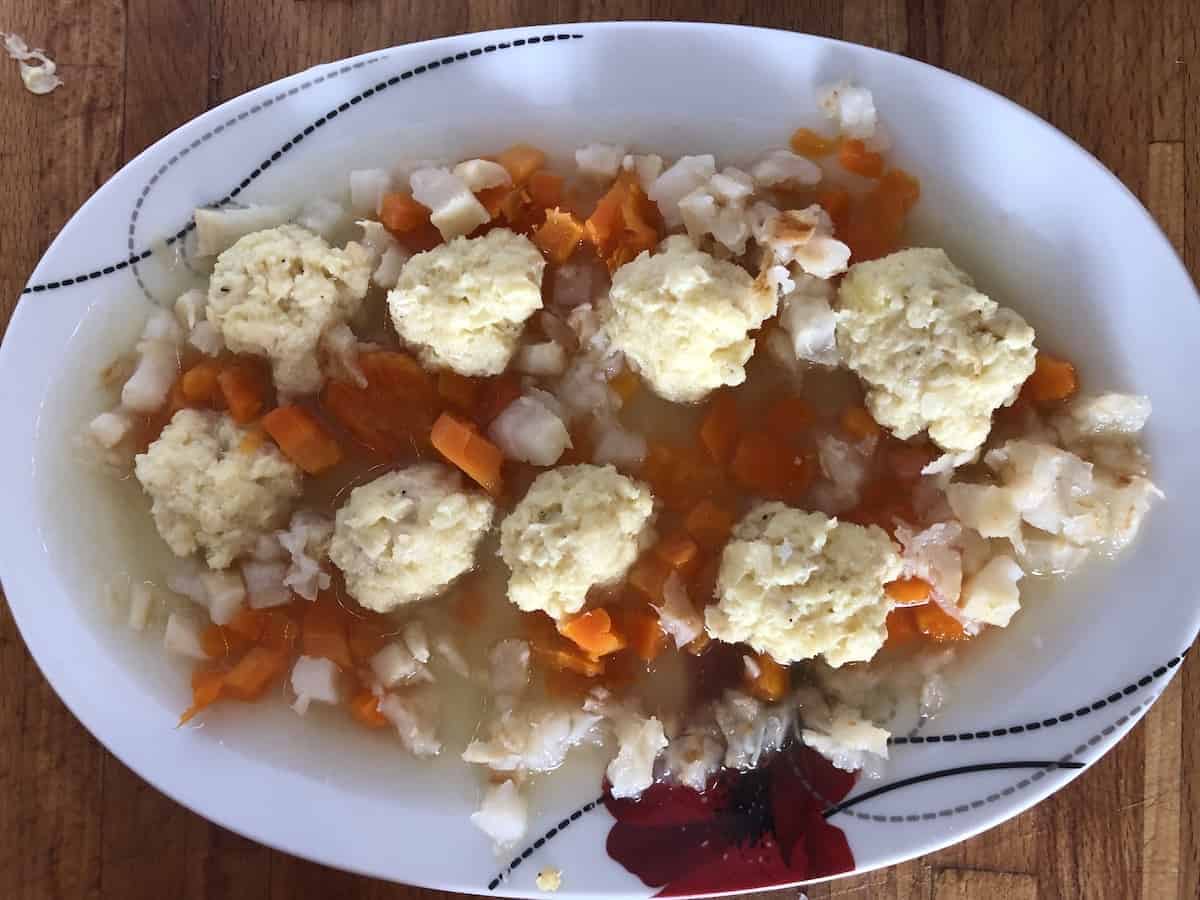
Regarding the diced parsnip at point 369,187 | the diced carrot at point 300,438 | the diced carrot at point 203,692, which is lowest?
the diced carrot at point 203,692

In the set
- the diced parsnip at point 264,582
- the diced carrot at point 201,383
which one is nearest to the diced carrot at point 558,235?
the diced carrot at point 201,383

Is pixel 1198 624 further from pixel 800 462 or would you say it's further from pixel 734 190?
pixel 734 190

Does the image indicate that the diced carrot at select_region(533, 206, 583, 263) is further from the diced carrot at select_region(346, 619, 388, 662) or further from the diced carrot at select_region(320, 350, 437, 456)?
the diced carrot at select_region(346, 619, 388, 662)

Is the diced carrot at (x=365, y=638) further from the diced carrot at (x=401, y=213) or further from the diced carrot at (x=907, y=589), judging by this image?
the diced carrot at (x=907, y=589)

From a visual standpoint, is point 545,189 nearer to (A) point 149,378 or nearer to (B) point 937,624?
(A) point 149,378

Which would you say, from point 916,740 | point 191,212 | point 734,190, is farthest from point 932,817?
point 191,212

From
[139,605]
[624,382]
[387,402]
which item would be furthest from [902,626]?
[139,605]
